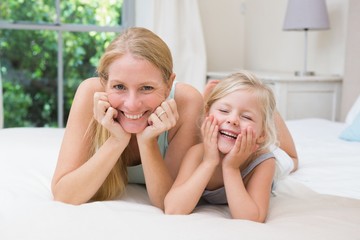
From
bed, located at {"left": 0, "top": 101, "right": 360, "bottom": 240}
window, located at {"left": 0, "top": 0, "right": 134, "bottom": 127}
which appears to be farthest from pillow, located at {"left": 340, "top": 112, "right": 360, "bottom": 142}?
window, located at {"left": 0, "top": 0, "right": 134, "bottom": 127}

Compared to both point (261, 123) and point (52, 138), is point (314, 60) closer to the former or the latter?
point (52, 138)

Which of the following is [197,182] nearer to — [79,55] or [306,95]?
[306,95]

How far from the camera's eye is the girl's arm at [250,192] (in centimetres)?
107

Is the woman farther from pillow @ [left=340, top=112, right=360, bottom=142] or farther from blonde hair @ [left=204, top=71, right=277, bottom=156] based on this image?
pillow @ [left=340, top=112, right=360, bottom=142]

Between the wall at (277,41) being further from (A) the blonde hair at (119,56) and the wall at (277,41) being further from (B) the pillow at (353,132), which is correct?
(A) the blonde hair at (119,56)

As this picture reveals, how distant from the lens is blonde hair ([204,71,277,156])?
46.4 inches

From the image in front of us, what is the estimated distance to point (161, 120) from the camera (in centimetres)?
109

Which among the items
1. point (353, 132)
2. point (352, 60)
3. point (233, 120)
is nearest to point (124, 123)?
point (233, 120)

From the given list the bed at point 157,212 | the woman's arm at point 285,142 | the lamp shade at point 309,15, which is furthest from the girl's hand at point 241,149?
the lamp shade at point 309,15

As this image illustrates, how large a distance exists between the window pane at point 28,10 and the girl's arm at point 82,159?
2.75m

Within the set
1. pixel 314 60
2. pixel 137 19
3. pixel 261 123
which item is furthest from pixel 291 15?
pixel 261 123

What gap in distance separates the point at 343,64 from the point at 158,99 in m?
2.26

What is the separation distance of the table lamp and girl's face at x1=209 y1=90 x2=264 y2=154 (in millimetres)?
2032

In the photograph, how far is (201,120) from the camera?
1263 millimetres
